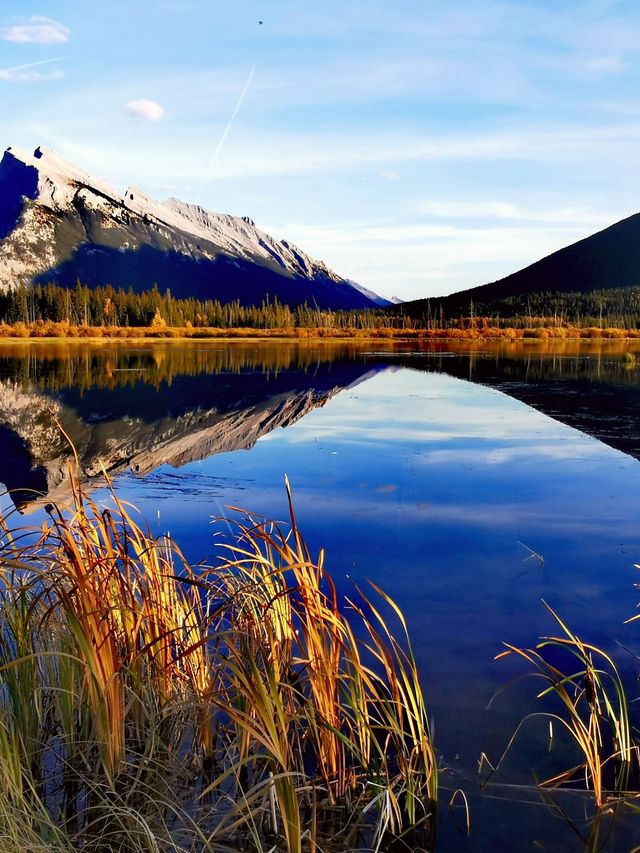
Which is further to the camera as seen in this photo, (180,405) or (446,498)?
(180,405)

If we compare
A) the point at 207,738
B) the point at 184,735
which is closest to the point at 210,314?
the point at 184,735

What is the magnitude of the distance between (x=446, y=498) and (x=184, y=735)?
794cm

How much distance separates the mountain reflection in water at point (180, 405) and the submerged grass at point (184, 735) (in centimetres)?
242

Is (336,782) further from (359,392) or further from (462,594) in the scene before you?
(359,392)

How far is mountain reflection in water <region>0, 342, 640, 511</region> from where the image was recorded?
645 inches

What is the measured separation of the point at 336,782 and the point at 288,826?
957 mm

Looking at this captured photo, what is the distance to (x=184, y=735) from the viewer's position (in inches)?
194

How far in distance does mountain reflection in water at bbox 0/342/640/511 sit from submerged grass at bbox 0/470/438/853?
242 cm

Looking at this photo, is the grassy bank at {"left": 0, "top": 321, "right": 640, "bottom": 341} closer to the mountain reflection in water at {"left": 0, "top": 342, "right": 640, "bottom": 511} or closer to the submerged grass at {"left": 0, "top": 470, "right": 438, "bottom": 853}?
the mountain reflection in water at {"left": 0, "top": 342, "right": 640, "bottom": 511}

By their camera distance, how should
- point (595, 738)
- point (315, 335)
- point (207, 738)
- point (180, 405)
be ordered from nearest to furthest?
point (595, 738), point (207, 738), point (180, 405), point (315, 335)

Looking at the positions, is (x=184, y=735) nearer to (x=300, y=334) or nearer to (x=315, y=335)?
(x=315, y=335)

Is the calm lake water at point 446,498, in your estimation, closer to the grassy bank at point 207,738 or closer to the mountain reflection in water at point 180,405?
the mountain reflection in water at point 180,405

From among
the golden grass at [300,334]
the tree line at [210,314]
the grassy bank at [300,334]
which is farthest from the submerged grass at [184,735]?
the tree line at [210,314]

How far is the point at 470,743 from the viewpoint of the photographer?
497 centimetres
